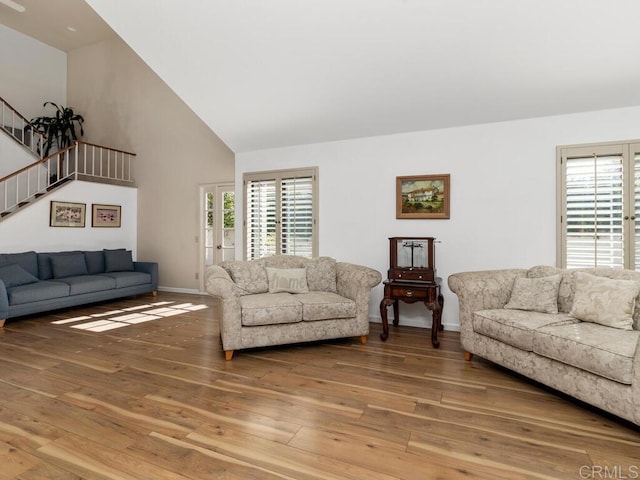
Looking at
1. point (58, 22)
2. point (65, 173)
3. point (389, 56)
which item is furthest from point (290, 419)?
point (58, 22)

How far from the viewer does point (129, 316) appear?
195 inches

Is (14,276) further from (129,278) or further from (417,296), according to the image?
(417,296)

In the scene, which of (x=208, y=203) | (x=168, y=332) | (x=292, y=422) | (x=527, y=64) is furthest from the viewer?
(x=208, y=203)

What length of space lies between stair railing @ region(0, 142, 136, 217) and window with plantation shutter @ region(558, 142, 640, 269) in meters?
7.35

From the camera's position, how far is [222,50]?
359 cm

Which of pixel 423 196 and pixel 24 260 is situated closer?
pixel 423 196

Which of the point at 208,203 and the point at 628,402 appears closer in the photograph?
the point at 628,402

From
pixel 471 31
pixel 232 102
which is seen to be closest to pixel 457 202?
pixel 471 31

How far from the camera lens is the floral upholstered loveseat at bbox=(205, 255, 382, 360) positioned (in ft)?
10.9

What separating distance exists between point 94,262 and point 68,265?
47 centimetres

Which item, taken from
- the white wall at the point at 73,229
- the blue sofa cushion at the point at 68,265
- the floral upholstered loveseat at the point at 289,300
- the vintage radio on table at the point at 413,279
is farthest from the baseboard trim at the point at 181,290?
the vintage radio on table at the point at 413,279

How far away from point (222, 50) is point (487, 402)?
155 inches

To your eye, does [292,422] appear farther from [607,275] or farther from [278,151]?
[278,151]

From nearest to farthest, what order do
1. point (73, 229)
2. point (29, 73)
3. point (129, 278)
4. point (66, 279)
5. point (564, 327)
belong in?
point (564, 327), point (66, 279), point (129, 278), point (73, 229), point (29, 73)
